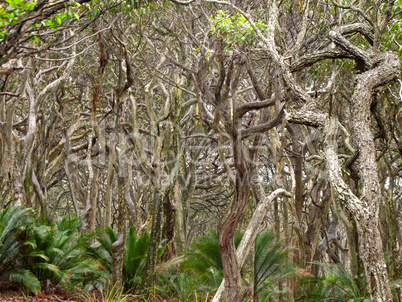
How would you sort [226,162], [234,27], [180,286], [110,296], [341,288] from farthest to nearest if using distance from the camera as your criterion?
1. [226,162]
2. [180,286]
3. [234,27]
4. [341,288]
5. [110,296]

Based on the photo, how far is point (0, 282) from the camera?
619 cm

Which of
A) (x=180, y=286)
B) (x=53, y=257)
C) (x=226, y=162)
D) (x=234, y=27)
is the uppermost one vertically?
(x=234, y=27)

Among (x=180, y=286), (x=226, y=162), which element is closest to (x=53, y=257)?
(x=180, y=286)

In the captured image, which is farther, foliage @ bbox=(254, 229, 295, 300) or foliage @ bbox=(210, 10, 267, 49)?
foliage @ bbox=(254, 229, 295, 300)

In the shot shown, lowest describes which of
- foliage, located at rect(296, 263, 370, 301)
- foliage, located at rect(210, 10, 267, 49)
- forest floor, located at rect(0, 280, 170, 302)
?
foliage, located at rect(296, 263, 370, 301)

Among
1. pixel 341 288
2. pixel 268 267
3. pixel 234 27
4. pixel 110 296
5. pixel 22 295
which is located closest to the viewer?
pixel 110 296

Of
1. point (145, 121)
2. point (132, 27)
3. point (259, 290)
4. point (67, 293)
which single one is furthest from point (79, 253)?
point (145, 121)

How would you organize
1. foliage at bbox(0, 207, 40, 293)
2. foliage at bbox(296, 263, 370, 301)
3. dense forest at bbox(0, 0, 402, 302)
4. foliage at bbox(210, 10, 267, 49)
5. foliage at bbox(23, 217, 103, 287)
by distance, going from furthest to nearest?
foliage at bbox(210, 10, 267, 49)
foliage at bbox(23, 217, 103, 287)
foliage at bbox(296, 263, 370, 301)
foliage at bbox(0, 207, 40, 293)
dense forest at bbox(0, 0, 402, 302)

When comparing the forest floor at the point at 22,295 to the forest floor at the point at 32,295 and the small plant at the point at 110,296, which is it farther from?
the small plant at the point at 110,296

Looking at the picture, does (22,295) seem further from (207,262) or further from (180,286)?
(207,262)

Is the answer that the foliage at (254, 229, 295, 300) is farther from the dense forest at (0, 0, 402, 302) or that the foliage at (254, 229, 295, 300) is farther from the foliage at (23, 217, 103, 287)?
the foliage at (23, 217, 103, 287)

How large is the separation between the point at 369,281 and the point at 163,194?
3.51m

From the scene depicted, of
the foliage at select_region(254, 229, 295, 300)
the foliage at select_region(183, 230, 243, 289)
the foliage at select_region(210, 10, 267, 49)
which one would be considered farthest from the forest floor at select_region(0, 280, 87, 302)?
the foliage at select_region(210, 10, 267, 49)

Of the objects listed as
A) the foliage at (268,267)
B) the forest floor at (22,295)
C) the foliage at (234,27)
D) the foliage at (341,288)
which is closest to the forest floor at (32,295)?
the forest floor at (22,295)
